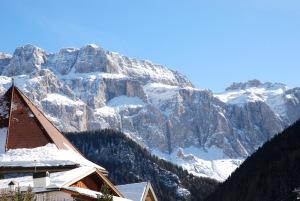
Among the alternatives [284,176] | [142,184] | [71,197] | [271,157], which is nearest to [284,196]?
[284,176]

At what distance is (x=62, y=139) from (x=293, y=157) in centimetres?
13924

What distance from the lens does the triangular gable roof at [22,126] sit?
Result: 36000 mm

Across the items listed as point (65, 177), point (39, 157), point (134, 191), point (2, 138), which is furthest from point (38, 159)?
point (134, 191)

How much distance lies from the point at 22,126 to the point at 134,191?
6.86 m

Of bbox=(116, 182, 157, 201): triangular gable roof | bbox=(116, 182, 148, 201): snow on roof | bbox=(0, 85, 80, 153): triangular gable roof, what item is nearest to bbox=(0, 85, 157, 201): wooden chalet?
bbox=(0, 85, 80, 153): triangular gable roof

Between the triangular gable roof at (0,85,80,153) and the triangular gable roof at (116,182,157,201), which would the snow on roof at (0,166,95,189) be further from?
the triangular gable roof at (116,182,157,201)

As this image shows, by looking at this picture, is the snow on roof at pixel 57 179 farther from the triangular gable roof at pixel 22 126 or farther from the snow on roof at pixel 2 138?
the triangular gable roof at pixel 22 126

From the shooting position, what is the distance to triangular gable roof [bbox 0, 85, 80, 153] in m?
36.0

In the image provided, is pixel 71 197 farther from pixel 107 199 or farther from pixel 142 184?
pixel 142 184

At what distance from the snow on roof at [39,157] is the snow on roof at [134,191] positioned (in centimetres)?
263

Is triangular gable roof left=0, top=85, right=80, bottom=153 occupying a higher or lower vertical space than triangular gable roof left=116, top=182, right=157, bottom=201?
higher

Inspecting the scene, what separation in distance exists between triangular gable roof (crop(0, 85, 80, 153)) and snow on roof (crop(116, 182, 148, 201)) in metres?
3.78

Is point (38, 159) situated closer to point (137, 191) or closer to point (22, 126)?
point (22, 126)

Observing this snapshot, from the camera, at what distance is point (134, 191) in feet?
123
